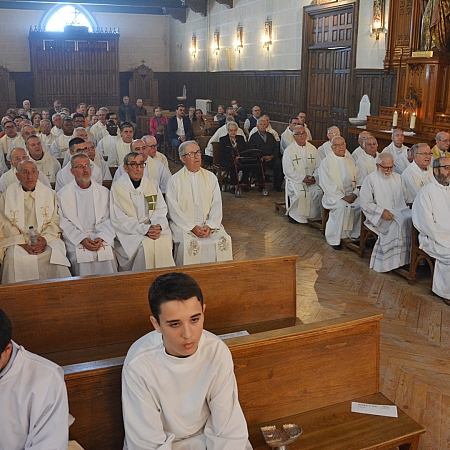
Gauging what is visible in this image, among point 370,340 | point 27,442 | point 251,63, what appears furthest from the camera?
point 251,63

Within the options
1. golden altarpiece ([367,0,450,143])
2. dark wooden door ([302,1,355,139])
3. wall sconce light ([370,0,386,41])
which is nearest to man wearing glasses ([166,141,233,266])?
golden altarpiece ([367,0,450,143])

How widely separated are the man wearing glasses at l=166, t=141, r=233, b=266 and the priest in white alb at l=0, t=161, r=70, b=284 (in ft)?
3.76

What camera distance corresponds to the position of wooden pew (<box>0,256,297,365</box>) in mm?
3213

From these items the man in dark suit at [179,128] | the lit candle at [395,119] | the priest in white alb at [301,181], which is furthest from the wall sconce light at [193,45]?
the lit candle at [395,119]

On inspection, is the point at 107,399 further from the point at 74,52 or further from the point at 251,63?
the point at 74,52

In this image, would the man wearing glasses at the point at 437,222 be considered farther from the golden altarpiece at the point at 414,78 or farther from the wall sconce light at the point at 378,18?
the wall sconce light at the point at 378,18

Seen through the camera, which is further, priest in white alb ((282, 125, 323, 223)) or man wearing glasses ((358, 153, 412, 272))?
priest in white alb ((282, 125, 323, 223))

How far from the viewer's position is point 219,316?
358cm

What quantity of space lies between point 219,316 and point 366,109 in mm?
8452

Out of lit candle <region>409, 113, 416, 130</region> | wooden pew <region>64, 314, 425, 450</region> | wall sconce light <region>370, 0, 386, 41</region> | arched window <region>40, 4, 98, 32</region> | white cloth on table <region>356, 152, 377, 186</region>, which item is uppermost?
arched window <region>40, 4, 98, 32</region>

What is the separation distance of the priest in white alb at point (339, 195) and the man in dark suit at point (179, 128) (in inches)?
250

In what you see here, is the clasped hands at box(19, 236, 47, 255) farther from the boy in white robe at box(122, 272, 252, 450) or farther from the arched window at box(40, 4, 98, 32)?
the arched window at box(40, 4, 98, 32)

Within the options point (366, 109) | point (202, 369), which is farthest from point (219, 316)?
point (366, 109)

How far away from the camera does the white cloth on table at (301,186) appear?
8.29m
